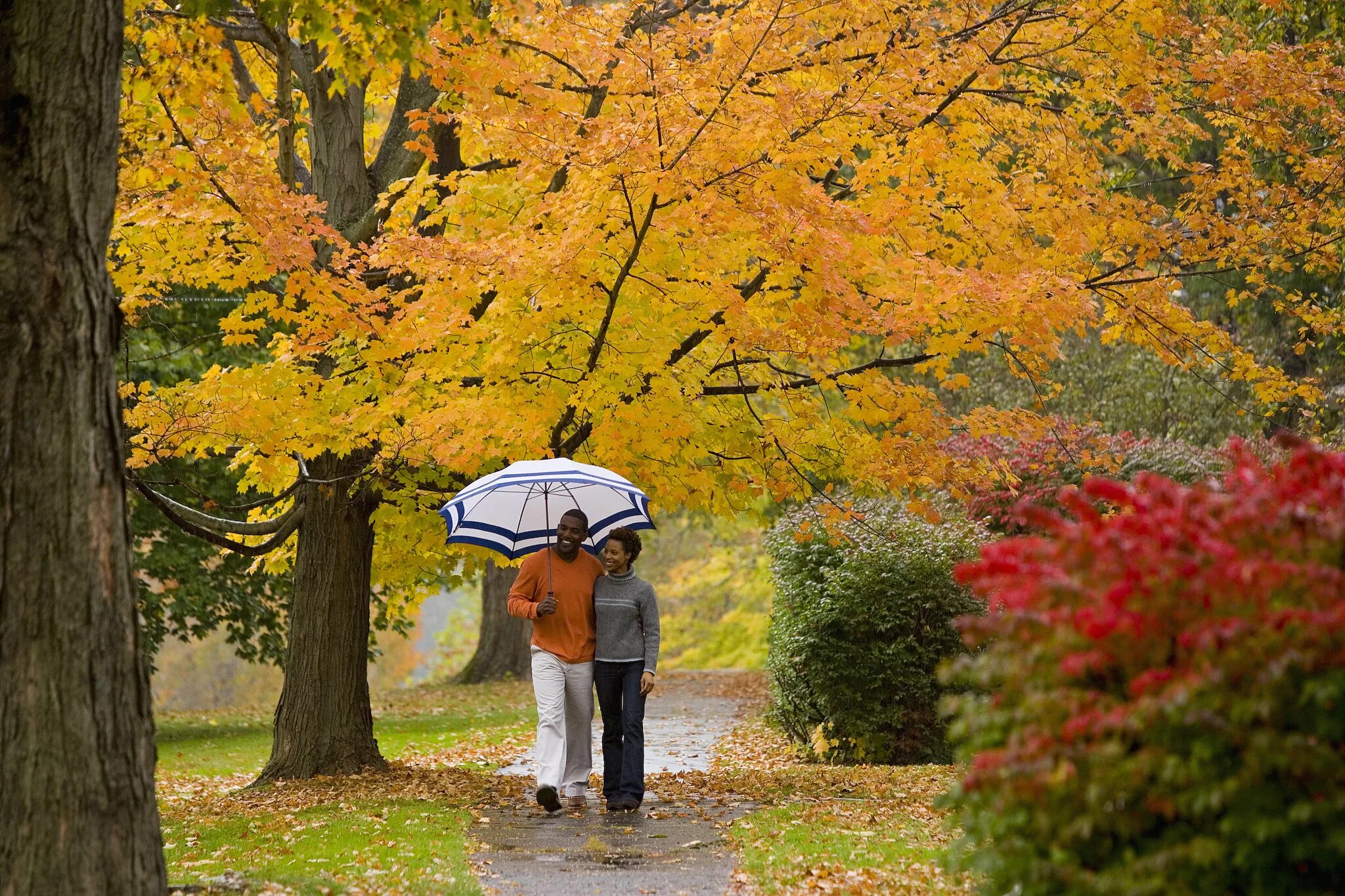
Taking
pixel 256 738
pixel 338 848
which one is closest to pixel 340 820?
pixel 338 848

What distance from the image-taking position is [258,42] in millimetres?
10922

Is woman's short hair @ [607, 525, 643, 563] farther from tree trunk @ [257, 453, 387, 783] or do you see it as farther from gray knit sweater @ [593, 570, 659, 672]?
tree trunk @ [257, 453, 387, 783]

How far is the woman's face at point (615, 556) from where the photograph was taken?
28.7ft

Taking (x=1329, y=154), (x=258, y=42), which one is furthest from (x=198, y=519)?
(x=1329, y=154)

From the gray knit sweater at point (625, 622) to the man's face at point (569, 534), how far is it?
1.04 feet

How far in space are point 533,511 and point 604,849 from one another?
2.64m

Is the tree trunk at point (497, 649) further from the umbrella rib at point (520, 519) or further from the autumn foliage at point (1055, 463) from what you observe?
the umbrella rib at point (520, 519)

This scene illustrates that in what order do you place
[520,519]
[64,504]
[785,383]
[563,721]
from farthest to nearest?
1. [785,383]
2. [520,519]
3. [563,721]
4. [64,504]

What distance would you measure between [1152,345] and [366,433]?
626 cm

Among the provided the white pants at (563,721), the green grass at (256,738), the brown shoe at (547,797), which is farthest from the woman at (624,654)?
the green grass at (256,738)

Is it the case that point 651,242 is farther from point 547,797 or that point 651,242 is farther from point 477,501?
point 547,797

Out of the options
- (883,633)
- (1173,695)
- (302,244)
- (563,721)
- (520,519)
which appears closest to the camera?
(1173,695)

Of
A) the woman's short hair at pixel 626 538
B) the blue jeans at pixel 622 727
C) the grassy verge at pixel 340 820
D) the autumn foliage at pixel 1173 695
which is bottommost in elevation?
the grassy verge at pixel 340 820

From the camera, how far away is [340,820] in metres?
8.38
